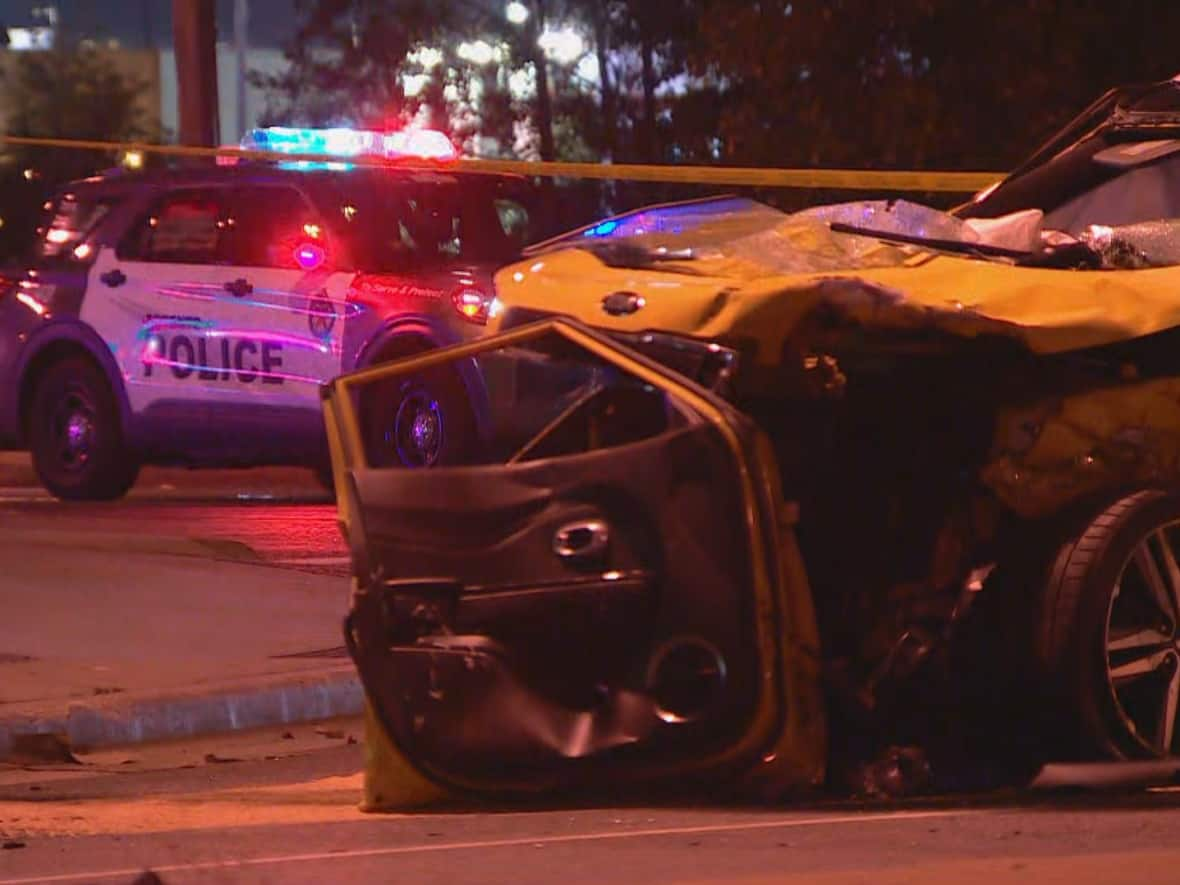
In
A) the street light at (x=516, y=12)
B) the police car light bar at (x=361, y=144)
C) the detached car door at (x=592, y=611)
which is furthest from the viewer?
the street light at (x=516, y=12)

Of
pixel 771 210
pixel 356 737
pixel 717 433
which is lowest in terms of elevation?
pixel 356 737

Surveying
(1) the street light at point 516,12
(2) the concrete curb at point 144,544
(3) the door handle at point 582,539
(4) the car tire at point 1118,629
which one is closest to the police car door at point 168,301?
(2) the concrete curb at point 144,544

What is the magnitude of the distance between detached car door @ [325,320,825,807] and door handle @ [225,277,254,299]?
691 centimetres

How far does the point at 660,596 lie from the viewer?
5406 millimetres

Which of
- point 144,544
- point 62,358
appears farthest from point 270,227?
point 144,544

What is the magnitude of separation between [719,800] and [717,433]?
109cm

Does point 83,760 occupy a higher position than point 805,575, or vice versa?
point 805,575

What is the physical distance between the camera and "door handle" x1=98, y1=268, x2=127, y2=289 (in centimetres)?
1314

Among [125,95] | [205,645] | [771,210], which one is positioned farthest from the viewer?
[125,95]

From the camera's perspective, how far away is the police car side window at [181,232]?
42.3 feet

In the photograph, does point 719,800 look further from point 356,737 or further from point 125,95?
point 125,95

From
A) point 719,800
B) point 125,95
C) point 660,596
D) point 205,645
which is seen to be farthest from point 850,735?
point 125,95

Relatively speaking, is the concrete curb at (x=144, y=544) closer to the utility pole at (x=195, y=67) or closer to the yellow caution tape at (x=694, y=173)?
the yellow caution tape at (x=694, y=173)

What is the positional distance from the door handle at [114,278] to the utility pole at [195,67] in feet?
10.8
